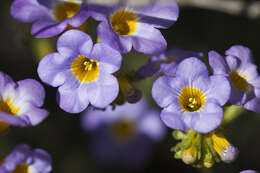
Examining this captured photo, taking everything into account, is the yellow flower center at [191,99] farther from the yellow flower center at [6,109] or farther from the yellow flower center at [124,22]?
the yellow flower center at [6,109]

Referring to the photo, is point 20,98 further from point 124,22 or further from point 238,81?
point 238,81

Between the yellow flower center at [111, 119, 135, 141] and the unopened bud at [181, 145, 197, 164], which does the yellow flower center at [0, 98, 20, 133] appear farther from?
the yellow flower center at [111, 119, 135, 141]

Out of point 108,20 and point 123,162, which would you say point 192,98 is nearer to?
point 108,20

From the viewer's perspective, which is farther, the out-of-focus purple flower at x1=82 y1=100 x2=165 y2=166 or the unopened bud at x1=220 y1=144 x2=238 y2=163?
the out-of-focus purple flower at x1=82 y1=100 x2=165 y2=166

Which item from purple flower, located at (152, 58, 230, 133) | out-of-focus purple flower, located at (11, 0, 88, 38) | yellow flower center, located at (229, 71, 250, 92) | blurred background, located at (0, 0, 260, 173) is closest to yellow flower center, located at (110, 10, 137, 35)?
out-of-focus purple flower, located at (11, 0, 88, 38)

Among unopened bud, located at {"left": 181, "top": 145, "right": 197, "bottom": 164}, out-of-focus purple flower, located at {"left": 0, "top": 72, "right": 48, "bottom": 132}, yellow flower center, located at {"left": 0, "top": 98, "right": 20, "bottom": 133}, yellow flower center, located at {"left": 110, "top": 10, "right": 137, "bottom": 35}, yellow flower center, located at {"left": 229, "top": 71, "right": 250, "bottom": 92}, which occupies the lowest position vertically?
unopened bud, located at {"left": 181, "top": 145, "right": 197, "bottom": 164}

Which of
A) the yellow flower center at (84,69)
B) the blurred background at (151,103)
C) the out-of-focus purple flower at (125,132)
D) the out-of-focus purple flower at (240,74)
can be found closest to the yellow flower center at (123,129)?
the out-of-focus purple flower at (125,132)

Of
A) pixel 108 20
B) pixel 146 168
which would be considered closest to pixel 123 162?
pixel 146 168
